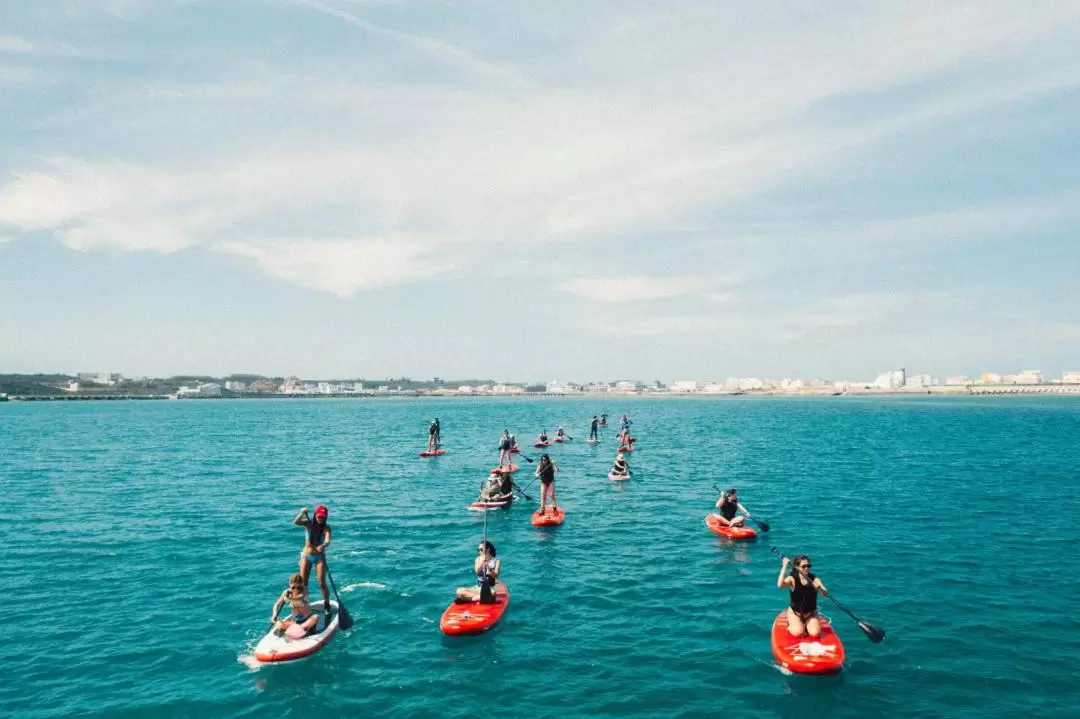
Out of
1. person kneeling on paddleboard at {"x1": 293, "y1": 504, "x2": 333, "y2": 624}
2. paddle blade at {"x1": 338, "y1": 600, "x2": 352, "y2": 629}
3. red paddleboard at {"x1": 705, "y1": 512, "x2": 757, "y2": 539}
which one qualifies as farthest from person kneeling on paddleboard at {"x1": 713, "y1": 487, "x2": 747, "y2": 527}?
person kneeling on paddleboard at {"x1": 293, "y1": 504, "x2": 333, "y2": 624}

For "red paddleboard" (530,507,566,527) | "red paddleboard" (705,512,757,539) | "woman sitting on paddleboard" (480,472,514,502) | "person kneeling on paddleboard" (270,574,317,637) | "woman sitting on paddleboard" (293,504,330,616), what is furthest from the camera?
"woman sitting on paddleboard" (480,472,514,502)

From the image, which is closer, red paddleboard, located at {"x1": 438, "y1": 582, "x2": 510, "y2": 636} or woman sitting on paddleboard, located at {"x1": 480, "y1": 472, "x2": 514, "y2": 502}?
red paddleboard, located at {"x1": 438, "y1": 582, "x2": 510, "y2": 636}

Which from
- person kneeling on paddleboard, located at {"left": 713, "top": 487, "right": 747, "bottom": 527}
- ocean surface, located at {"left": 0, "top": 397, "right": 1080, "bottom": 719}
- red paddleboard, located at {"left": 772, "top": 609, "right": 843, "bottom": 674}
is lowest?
ocean surface, located at {"left": 0, "top": 397, "right": 1080, "bottom": 719}

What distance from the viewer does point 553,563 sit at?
24094 millimetres

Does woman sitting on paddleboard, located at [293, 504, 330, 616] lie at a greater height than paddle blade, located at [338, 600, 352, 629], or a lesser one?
greater

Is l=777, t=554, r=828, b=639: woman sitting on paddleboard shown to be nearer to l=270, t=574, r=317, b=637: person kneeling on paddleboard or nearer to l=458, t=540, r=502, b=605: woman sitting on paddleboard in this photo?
l=458, t=540, r=502, b=605: woman sitting on paddleboard

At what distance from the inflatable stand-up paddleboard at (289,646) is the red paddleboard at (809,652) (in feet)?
39.8

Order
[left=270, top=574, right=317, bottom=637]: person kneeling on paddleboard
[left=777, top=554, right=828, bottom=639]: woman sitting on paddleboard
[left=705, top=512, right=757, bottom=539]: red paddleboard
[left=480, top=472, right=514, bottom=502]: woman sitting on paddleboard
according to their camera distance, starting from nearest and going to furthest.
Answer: [left=777, top=554, right=828, bottom=639]: woman sitting on paddleboard
[left=270, top=574, right=317, bottom=637]: person kneeling on paddleboard
[left=705, top=512, right=757, bottom=539]: red paddleboard
[left=480, top=472, right=514, bottom=502]: woman sitting on paddleboard

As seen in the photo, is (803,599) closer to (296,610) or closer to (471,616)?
(471,616)

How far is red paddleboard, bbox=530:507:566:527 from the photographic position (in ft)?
98.2

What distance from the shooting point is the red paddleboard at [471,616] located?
16906 millimetres

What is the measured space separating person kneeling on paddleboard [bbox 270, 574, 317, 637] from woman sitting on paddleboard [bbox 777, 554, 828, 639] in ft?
42.8

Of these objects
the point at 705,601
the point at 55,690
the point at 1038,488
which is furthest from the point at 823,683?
the point at 1038,488

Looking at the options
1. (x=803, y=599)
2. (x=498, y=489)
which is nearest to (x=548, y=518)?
(x=498, y=489)
